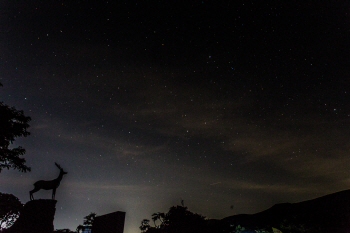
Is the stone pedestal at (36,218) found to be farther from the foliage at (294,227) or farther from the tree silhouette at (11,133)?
the foliage at (294,227)

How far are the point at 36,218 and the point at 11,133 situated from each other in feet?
15.2

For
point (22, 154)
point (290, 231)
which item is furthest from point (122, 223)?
point (290, 231)

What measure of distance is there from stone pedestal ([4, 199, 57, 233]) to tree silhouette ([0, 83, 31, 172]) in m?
2.10

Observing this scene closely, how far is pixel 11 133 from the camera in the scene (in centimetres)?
1004

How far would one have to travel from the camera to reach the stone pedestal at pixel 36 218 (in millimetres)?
10586

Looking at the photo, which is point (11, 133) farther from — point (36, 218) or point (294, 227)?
point (294, 227)

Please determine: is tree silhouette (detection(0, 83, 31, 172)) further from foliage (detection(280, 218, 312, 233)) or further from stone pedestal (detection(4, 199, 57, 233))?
foliage (detection(280, 218, 312, 233))

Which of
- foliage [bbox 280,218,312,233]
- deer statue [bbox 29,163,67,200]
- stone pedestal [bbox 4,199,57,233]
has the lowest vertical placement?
foliage [bbox 280,218,312,233]

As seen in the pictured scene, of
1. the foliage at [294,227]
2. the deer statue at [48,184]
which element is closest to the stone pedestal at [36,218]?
the deer statue at [48,184]

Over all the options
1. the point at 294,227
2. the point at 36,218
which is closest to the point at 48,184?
the point at 36,218

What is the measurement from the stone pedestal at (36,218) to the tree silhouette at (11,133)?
6.90 ft

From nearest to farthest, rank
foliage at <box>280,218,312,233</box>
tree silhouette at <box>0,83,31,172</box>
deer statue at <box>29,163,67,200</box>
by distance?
tree silhouette at <box>0,83,31,172</box>
deer statue at <box>29,163,67,200</box>
foliage at <box>280,218,312,233</box>

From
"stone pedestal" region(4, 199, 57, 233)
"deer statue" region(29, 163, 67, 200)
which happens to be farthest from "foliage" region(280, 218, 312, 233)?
"deer statue" region(29, 163, 67, 200)

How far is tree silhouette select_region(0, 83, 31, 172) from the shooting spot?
9617 mm
